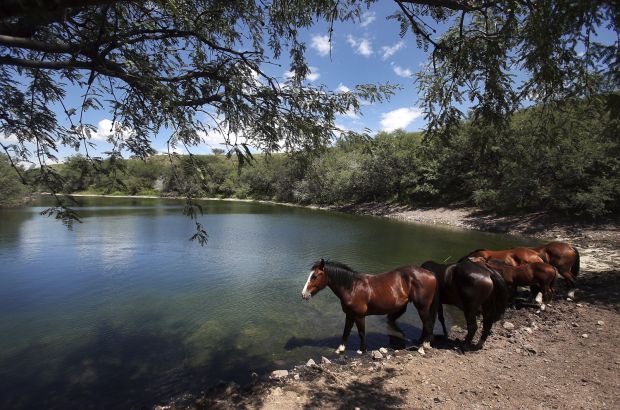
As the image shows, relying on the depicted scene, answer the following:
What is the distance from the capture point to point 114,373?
241 inches

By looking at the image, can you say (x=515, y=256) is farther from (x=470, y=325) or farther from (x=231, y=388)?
(x=231, y=388)

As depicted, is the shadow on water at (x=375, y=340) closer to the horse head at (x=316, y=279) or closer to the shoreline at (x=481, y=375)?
the shoreline at (x=481, y=375)

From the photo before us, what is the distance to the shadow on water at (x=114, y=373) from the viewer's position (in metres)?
5.38

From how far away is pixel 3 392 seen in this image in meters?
5.56

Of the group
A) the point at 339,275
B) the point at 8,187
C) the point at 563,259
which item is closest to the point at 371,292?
the point at 339,275

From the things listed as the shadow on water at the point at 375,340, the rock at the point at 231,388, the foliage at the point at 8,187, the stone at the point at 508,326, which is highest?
the foliage at the point at 8,187

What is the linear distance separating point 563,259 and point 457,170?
92.1ft

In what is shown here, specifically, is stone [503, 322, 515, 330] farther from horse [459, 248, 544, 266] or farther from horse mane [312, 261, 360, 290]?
horse mane [312, 261, 360, 290]

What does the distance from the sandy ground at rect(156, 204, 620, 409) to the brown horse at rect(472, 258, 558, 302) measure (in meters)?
0.52

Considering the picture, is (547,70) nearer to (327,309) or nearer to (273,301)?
(327,309)

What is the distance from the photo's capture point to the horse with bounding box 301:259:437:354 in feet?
21.1

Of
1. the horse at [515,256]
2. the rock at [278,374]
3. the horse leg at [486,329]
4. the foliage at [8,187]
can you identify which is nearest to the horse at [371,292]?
the horse leg at [486,329]

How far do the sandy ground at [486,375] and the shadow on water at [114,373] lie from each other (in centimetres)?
69

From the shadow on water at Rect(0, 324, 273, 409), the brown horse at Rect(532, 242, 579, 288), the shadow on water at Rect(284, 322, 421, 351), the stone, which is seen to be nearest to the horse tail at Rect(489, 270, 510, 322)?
the stone
